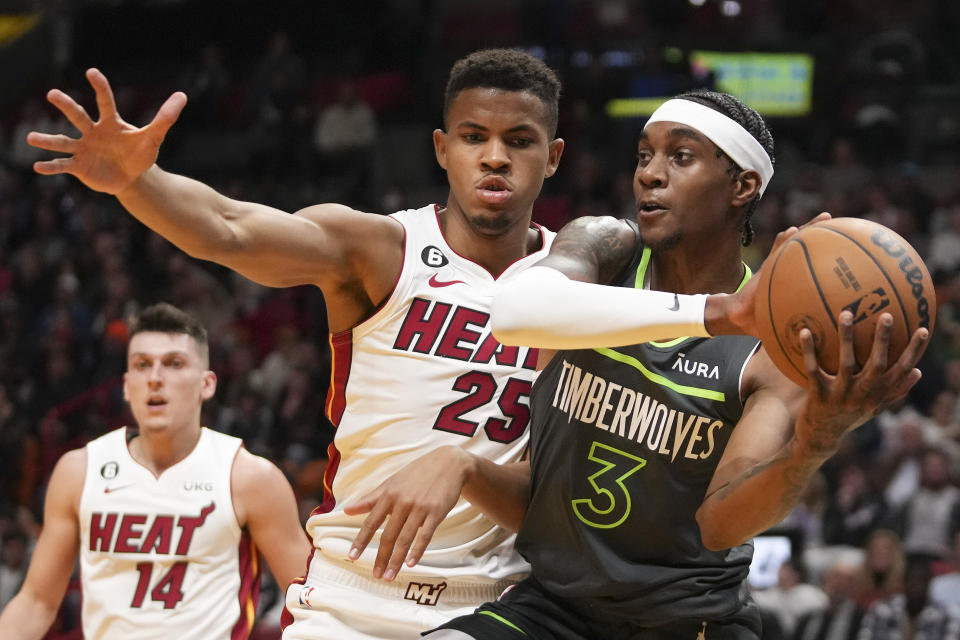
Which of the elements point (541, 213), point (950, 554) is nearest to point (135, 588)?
point (950, 554)

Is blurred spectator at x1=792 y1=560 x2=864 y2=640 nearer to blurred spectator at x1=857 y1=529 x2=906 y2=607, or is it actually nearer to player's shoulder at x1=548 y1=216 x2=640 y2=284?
blurred spectator at x1=857 y1=529 x2=906 y2=607

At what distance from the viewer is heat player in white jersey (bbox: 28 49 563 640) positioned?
383cm

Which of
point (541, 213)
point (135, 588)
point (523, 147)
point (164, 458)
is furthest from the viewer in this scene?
point (541, 213)

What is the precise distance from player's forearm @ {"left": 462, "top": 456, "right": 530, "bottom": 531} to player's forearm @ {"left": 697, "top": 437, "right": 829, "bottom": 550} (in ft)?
1.99

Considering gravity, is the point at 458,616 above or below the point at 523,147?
below

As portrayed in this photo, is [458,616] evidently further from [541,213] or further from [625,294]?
[541,213]

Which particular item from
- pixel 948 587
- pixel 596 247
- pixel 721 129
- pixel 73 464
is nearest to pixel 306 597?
pixel 596 247

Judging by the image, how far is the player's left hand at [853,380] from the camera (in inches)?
109

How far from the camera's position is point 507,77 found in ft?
13.2

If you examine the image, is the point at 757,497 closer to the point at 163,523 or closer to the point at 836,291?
the point at 836,291

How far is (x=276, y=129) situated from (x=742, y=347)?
519 inches

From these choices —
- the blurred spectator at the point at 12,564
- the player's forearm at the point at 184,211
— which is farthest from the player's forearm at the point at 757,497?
the blurred spectator at the point at 12,564

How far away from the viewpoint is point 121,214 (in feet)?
51.2

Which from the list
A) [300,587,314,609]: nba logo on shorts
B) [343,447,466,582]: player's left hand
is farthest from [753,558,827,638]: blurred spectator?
[343,447,466,582]: player's left hand
